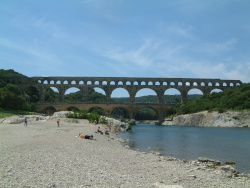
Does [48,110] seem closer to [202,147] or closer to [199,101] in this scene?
[199,101]

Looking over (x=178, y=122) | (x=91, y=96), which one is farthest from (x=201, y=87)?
(x=91, y=96)

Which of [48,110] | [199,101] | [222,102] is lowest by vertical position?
[48,110]

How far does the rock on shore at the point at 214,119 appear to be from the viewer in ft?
136

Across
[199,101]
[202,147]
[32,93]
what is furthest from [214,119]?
[32,93]

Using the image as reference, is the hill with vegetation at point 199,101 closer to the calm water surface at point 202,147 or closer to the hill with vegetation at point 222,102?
the hill with vegetation at point 222,102

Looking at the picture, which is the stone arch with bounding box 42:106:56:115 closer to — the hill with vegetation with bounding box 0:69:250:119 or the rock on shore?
the hill with vegetation with bounding box 0:69:250:119

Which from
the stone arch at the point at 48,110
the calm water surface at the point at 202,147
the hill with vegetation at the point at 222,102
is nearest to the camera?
the calm water surface at the point at 202,147

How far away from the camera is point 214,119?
4581 cm

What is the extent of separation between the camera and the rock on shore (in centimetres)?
4150

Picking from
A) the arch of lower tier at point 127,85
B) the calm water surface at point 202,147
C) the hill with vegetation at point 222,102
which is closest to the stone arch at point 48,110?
the arch of lower tier at point 127,85

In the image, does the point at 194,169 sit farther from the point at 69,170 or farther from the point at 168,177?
the point at 69,170

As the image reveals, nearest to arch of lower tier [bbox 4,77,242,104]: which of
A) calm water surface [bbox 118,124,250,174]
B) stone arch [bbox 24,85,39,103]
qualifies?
stone arch [bbox 24,85,39,103]

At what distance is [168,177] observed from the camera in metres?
6.62

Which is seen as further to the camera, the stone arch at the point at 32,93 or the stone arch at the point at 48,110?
the stone arch at the point at 32,93
